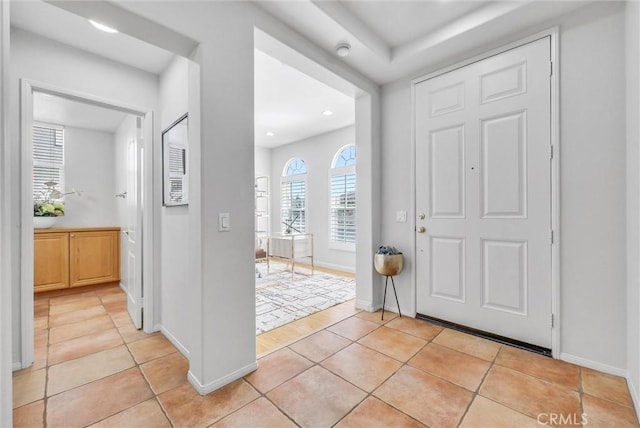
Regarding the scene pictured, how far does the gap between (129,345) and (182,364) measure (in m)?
0.66

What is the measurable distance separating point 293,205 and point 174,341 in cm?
433

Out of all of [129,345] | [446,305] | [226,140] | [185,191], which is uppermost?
[226,140]

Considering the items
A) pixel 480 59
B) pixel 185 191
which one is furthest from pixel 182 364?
pixel 480 59

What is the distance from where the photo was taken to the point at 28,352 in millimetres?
2006

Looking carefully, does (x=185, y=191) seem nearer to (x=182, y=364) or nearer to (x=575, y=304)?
(x=182, y=364)

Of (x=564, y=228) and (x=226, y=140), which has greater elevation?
(x=226, y=140)

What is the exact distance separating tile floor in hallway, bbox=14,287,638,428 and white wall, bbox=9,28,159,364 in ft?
1.94

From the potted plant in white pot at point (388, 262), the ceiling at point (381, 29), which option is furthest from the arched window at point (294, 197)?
the potted plant in white pot at point (388, 262)

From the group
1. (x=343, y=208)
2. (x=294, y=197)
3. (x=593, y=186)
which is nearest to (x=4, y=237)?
(x=593, y=186)

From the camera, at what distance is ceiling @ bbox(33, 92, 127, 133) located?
3.45 meters

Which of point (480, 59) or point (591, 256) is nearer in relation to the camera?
point (591, 256)

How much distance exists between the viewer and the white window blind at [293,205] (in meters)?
6.21

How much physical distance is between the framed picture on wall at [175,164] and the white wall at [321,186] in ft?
11.4

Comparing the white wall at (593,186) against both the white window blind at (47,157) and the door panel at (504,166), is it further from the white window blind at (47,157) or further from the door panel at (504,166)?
the white window blind at (47,157)
